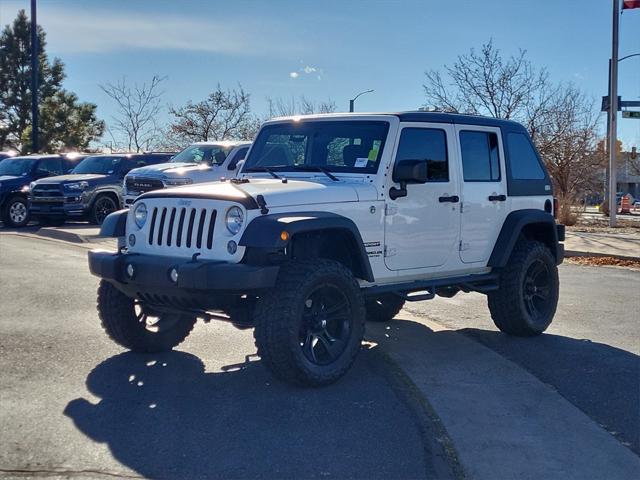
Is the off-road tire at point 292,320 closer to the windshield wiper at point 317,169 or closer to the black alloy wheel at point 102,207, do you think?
the windshield wiper at point 317,169

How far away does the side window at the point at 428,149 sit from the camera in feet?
22.2

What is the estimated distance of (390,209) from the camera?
21.1 ft

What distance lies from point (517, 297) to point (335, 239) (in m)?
2.28

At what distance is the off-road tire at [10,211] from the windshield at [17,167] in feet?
3.28

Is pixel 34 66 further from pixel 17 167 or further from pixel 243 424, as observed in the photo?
pixel 243 424

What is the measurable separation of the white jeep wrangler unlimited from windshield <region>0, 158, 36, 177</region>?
13.8 metres

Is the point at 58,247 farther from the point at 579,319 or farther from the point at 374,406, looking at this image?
the point at 374,406

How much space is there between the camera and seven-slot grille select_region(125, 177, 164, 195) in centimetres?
1598

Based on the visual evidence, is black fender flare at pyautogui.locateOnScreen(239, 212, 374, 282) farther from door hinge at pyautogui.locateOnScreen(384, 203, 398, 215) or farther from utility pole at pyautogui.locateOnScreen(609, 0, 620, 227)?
utility pole at pyautogui.locateOnScreen(609, 0, 620, 227)

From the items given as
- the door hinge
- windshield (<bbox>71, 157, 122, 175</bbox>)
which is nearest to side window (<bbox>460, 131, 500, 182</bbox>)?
the door hinge

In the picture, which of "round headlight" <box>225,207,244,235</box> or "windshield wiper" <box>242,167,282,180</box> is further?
"windshield wiper" <box>242,167,282,180</box>

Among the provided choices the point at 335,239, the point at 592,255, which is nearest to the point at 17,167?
the point at 592,255

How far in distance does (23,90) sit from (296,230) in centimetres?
4411

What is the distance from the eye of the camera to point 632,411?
545 centimetres
